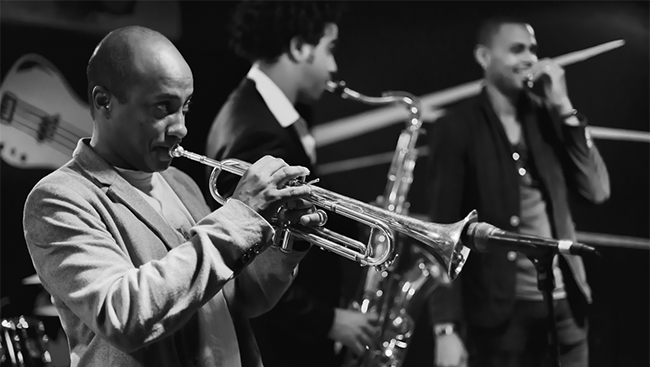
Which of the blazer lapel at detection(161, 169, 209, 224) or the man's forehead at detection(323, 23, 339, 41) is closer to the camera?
the blazer lapel at detection(161, 169, 209, 224)

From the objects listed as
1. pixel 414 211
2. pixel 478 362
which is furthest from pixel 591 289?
pixel 414 211

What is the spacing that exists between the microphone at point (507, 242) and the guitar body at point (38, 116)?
235 cm

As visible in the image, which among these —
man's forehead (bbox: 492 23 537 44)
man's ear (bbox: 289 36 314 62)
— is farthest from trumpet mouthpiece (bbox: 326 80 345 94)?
man's forehead (bbox: 492 23 537 44)

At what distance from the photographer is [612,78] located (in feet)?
14.4

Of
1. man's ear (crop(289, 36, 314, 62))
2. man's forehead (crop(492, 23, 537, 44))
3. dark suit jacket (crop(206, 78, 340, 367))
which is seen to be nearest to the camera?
dark suit jacket (crop(206, 78, 340, 367))

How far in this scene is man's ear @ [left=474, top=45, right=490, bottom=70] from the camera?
446 centimetres

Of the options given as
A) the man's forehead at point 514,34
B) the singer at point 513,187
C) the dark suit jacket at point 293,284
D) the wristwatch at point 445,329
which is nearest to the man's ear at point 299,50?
the dark suit jacket at point 293,284

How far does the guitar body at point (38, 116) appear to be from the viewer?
3994 mm

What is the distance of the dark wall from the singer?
90 millimetres

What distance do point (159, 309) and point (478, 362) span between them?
267cm

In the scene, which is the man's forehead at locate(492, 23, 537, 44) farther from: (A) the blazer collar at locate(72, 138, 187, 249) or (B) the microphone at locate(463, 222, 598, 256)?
(A) the blazer collar at locate(72, 138, 187, 249)

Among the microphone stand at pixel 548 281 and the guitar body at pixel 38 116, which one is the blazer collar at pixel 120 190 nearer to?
the microphone stand at pixel 548 281

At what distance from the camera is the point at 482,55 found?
448 centimetres

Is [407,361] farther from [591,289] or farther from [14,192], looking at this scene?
[14,192]
